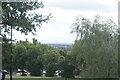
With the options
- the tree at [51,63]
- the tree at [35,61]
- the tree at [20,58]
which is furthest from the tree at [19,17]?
the tree at [20,58]

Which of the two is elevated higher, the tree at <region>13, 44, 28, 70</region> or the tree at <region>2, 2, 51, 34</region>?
the tree at <region>2, 2, 51, 34</region>

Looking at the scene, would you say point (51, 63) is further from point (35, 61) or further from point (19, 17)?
point (19, 17)

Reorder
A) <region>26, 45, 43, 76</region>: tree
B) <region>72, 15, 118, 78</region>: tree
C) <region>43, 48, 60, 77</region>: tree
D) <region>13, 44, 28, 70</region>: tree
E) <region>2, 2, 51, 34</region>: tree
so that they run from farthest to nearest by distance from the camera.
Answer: <region>13, 44, 28, 70</region>: tree, <region>26, 45, 43, 76</region>: tree, <region>43, 48, 60, 77</region>: tree, <region>72, 15, 118, 78</region>: tree, <region>2, 2, 51, 34</region>: tree

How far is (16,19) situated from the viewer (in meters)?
11.3

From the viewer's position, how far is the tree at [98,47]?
55.9 ft

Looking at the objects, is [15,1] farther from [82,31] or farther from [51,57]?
[51,57]

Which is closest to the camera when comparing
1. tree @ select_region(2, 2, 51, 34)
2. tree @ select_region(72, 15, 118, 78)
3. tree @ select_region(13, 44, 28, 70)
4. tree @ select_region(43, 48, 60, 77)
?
tree @ select_region(2, 2, 51, 34)

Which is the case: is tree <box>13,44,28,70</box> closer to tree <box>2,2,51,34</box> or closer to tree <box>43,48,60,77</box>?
tree <box>43,48,60,77</box>

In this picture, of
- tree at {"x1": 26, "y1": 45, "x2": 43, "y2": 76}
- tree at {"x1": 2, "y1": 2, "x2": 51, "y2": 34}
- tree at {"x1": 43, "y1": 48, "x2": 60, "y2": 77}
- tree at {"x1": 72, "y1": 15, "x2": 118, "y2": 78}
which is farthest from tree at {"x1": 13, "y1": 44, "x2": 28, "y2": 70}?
tree at {"x1": 2, "y1": 2, "x2": 51, "y2": 34}

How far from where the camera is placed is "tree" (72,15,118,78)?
17.0 metres

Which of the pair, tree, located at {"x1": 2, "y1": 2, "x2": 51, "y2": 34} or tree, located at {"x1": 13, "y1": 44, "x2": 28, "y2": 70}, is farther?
tree, located at {"x1": 13, "y1": 44, "x2": 28, "y2": 70}

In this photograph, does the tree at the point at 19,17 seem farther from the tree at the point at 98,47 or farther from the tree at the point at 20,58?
the tree at the point at 20,58

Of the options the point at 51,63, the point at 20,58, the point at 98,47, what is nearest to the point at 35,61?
the point at 20,58

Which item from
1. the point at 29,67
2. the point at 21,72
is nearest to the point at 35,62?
the point at 29,67
